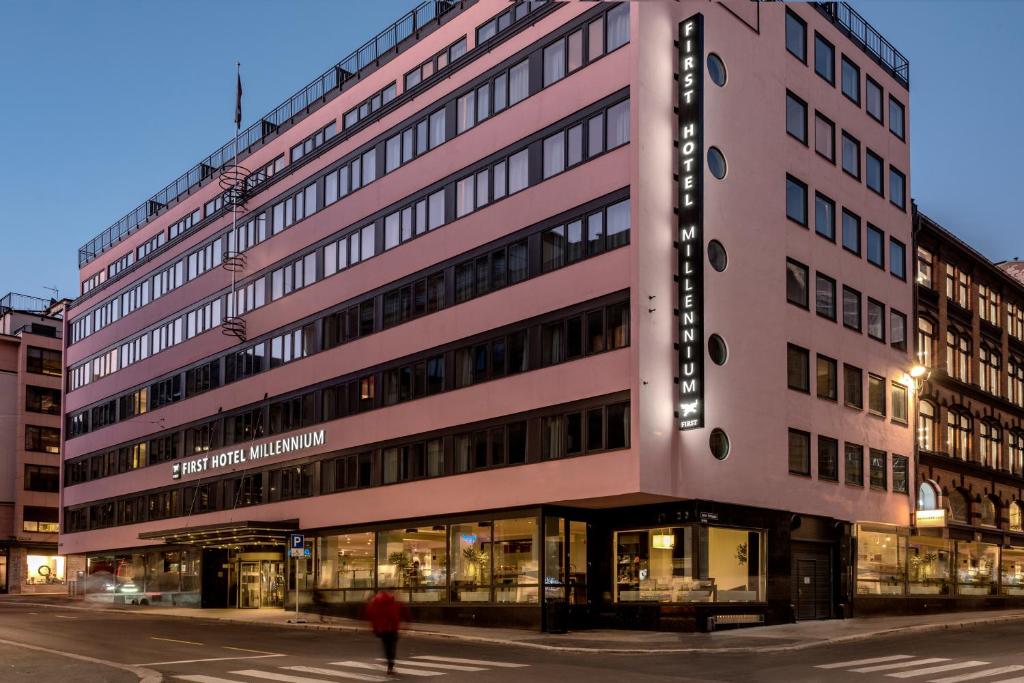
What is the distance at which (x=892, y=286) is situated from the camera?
48.5 meters

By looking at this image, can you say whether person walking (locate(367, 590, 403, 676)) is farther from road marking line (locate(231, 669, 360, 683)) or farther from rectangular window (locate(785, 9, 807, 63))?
rectangular window (locate(785, 9, 807, 63))

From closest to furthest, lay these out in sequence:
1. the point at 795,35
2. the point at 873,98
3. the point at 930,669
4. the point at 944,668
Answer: the point at 930,669
the point at 944,668
the point at 795,35
the point at 873,98

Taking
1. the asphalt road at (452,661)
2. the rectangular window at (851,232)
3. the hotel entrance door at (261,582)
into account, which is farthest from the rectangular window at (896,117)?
the hotel entrance door at (261,582)

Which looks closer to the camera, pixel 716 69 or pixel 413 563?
pixel 716 69

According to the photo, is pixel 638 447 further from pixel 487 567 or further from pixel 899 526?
pixel 899 526

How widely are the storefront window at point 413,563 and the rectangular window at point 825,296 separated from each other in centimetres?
1664

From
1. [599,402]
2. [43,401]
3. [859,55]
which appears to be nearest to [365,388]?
[599,402]

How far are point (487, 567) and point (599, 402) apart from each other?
27.3 feet

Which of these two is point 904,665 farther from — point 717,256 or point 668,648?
point 717,256

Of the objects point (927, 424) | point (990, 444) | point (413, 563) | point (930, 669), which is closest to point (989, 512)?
point (990, 444)

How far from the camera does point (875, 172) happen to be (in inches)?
1903

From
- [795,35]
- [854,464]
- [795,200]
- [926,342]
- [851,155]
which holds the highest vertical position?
[795,35]

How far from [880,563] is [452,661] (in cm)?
2532

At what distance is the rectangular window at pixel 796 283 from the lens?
41.9m
